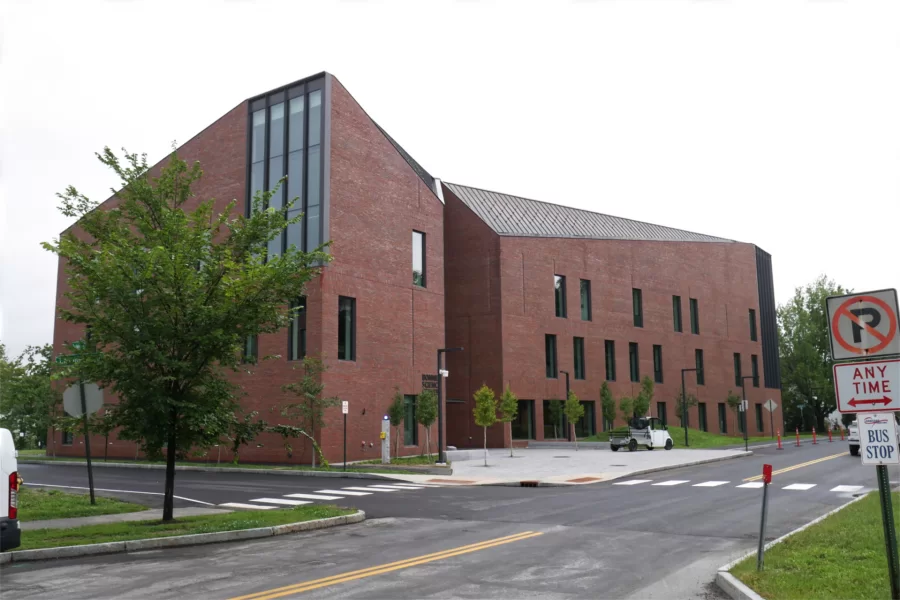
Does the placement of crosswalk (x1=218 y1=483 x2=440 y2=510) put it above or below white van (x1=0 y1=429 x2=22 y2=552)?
below

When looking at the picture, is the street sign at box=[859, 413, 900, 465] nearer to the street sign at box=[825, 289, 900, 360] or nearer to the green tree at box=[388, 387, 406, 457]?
the street sign at box=[825, 289, 900, 360]

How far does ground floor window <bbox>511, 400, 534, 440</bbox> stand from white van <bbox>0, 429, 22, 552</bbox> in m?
40.6

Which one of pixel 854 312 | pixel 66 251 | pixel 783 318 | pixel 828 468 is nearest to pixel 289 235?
pixel 66 251

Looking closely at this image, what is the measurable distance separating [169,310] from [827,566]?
462 inches

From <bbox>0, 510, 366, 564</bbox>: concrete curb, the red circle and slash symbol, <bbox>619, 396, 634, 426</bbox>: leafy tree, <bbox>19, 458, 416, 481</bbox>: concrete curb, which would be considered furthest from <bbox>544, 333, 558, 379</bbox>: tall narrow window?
the red circle and slash symbol

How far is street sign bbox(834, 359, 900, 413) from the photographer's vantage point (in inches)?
280

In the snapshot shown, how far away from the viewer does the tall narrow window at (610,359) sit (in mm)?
54844

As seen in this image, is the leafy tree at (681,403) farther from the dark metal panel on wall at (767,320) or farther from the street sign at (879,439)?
the street sign at (879,439)

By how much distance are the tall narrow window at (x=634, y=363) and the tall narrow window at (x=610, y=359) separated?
2103 mm

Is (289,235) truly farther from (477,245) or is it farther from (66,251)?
(66,251)

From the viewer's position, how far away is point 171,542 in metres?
12.5

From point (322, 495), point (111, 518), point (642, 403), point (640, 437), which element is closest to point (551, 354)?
point (642, 403)

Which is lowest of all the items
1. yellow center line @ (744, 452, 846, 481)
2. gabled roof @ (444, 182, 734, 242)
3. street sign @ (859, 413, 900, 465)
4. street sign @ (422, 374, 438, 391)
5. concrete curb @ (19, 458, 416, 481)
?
yellow center line @ (744, 452, 846, 481)

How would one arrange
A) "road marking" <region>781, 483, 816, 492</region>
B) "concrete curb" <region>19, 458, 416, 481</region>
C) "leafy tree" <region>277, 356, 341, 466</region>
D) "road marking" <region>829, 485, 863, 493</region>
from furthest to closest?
"leafy tree" <region>277, 356, 341, 466</region> < "concrete curb" <region>19, 458, 416, 481</region> < "road marking" <region>781, 483, 816, 492</region> < "road marking" <region>829, 485, 863, 493</region>
